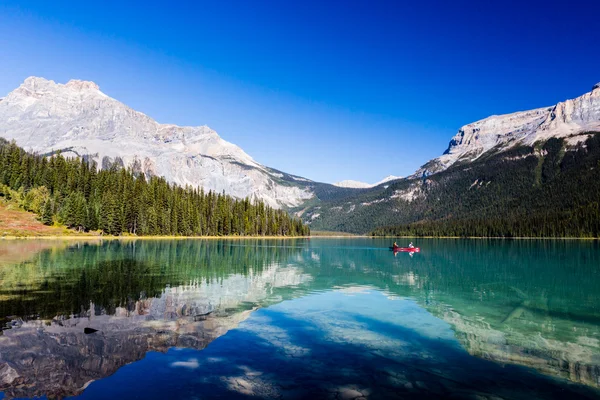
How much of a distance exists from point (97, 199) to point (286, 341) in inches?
5603

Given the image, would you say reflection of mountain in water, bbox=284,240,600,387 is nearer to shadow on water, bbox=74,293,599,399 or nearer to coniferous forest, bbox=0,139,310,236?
shadow on water, bbox=74,293,599,399

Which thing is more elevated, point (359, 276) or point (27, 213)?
point (27, 213)

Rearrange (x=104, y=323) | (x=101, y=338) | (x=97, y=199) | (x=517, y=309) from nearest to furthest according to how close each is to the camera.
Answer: (x=101, y=338)
(x=104, y=323)
(x=517, y=309)
(x=97, y=199)

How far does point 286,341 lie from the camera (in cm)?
1941

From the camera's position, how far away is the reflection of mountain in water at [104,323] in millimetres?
13758

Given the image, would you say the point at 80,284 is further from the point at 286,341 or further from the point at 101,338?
the point at 286,341

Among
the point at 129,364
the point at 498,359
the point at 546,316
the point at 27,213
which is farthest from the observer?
the point at 27,213

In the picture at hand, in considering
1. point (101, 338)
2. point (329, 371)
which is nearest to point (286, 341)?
point (329, 371)

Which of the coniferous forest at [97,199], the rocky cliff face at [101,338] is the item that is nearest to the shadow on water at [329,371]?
the rocky cliff face at [101,338]

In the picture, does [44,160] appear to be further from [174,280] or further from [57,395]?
[57,395]

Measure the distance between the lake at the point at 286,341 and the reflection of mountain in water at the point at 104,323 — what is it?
8 cm

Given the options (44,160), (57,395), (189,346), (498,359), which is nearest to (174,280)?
(189,346)

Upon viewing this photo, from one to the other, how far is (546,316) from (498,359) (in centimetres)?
1233

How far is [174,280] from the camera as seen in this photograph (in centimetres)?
3903
